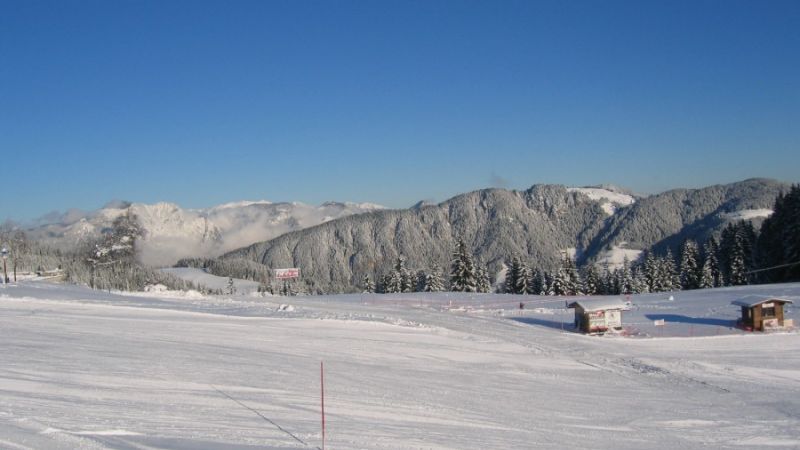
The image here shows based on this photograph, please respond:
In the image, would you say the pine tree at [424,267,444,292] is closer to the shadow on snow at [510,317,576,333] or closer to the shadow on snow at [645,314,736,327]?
the shadow on snow at [510,317,576,333]

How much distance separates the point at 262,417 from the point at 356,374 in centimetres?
658

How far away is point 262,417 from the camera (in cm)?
1228

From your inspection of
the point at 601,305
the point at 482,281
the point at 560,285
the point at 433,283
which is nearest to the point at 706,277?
the point at 560,285

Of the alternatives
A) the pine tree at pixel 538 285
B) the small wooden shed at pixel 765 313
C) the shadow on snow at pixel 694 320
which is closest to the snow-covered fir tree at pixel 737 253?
the pine tree at pixel 538 285

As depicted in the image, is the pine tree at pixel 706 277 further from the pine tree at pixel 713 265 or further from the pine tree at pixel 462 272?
the pine tree at pixel 462 272

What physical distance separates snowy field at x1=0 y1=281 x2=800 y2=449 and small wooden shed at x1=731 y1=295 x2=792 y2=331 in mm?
1290

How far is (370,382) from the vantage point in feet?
57.6

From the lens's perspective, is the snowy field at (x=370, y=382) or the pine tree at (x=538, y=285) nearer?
the snowy field at (x=370, y=382)

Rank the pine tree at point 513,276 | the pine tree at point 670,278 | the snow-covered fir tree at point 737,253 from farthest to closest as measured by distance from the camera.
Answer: the pine tree at point 513,276
the pine tree at point 670,278
the snow-covered fir tree at point 737,253

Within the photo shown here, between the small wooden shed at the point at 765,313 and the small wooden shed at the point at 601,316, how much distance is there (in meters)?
7.01

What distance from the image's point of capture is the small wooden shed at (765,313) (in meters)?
34.2

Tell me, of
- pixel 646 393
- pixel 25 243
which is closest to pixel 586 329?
pixel 646 393

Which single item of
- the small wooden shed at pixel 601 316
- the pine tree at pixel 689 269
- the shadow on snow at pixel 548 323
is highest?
the pine tree at pixel 689 269

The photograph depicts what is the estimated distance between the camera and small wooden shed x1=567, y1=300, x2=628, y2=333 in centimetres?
3497
